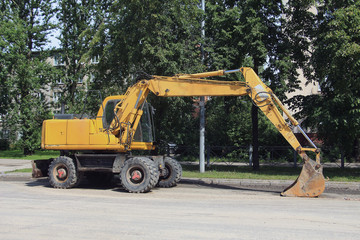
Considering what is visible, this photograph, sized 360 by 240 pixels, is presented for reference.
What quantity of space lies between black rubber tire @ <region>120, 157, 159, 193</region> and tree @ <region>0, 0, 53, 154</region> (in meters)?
19.4

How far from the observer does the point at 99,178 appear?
13.8 m

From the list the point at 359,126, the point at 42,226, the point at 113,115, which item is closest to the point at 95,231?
the point at 42,226

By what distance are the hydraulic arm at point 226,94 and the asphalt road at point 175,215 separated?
62 cm

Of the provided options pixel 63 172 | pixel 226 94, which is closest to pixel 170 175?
pixel 226 94

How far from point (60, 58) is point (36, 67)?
2133mm

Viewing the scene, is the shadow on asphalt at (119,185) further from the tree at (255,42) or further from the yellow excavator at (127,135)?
the tree at (255,42)

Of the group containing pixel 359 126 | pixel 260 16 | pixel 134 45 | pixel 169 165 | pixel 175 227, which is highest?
pixel 260 16

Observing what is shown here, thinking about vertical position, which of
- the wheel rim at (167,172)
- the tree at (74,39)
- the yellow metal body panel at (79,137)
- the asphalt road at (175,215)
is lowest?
the asphalt road at (175,215)

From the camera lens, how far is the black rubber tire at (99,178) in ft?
43.9

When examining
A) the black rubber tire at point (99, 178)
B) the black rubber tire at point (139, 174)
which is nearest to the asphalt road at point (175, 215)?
the black rubber tire at point (139, 174)

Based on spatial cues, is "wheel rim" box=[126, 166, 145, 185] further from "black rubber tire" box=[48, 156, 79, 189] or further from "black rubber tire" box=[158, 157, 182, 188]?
"black rubber tire" box=[48, 156, 79, 189]

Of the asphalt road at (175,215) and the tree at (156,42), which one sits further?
the tree at (156,42)

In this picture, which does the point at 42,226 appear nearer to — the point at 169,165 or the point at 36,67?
the point at 169,165

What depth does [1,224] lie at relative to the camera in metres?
7.03
